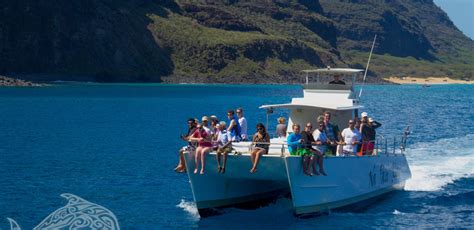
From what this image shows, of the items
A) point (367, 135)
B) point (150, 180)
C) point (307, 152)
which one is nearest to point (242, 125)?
point (307, 152)

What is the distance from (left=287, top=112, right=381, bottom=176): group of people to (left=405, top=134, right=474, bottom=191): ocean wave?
18.6ft

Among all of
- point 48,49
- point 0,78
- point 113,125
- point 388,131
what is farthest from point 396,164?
point 48,49

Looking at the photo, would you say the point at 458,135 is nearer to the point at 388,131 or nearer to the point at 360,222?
the point at 388,131

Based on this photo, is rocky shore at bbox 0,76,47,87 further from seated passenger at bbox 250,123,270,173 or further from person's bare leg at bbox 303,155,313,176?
person's bare leg at bbox 303,155,313,176

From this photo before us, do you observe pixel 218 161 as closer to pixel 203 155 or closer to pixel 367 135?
pixel 203 155

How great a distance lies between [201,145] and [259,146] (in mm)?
1600

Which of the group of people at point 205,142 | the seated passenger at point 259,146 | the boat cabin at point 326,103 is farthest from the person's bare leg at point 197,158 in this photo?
the boat cabin at point 326,103

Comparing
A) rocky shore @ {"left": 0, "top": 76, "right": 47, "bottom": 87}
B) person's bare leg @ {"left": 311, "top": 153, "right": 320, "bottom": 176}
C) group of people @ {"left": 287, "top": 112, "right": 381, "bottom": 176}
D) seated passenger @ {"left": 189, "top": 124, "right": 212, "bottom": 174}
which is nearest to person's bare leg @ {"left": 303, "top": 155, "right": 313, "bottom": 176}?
group of people @ {"left": 287, "top": 112, "right": 381, "bottom": 176}

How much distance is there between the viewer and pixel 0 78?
5994 inches

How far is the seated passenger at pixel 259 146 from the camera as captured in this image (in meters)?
22.2

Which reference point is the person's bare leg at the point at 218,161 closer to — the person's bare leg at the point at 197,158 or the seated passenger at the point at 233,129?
the person's bare leg at the point at 197,158

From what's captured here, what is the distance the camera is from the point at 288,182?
2361 centimetres

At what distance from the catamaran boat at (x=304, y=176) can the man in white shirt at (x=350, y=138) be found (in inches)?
11.3

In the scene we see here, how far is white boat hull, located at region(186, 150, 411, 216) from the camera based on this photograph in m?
22.6
